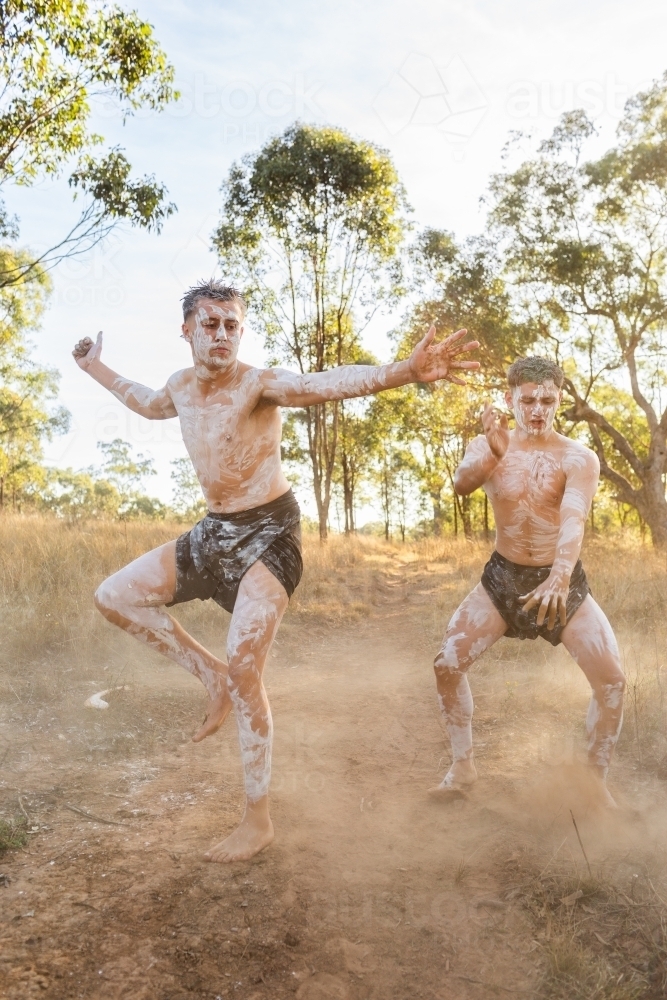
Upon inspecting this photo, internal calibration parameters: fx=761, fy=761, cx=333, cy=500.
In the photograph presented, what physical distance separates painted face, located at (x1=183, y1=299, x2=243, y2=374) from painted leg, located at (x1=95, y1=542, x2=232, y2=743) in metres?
0.98

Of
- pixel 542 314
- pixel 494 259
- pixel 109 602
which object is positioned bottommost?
pixel 109 602

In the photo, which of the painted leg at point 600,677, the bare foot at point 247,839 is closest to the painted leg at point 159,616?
the bare foot at point 247,839

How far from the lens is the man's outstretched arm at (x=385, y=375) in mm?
3291

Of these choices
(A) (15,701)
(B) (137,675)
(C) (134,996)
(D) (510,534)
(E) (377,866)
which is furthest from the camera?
(B) (137,675)

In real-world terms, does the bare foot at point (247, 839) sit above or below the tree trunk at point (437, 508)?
above

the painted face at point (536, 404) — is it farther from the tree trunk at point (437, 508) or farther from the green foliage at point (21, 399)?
the tree trunk at point (437, 508)

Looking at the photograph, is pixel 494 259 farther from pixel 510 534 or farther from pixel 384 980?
pixel 384 980

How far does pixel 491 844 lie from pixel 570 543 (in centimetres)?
149

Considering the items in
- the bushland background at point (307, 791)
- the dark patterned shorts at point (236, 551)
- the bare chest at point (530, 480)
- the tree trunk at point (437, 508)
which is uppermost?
the bare chest at point (530, 480)

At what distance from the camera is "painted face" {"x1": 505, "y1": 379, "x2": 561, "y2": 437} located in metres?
4.05

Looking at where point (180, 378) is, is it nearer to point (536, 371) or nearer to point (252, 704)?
point (252, 704)

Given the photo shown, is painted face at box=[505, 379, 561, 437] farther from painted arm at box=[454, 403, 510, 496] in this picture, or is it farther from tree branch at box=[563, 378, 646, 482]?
tree branch at box=[563, 378, 646, 482]

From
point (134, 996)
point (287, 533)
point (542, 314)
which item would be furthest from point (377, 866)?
point (542, 314)

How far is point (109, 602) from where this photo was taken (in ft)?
12.6
